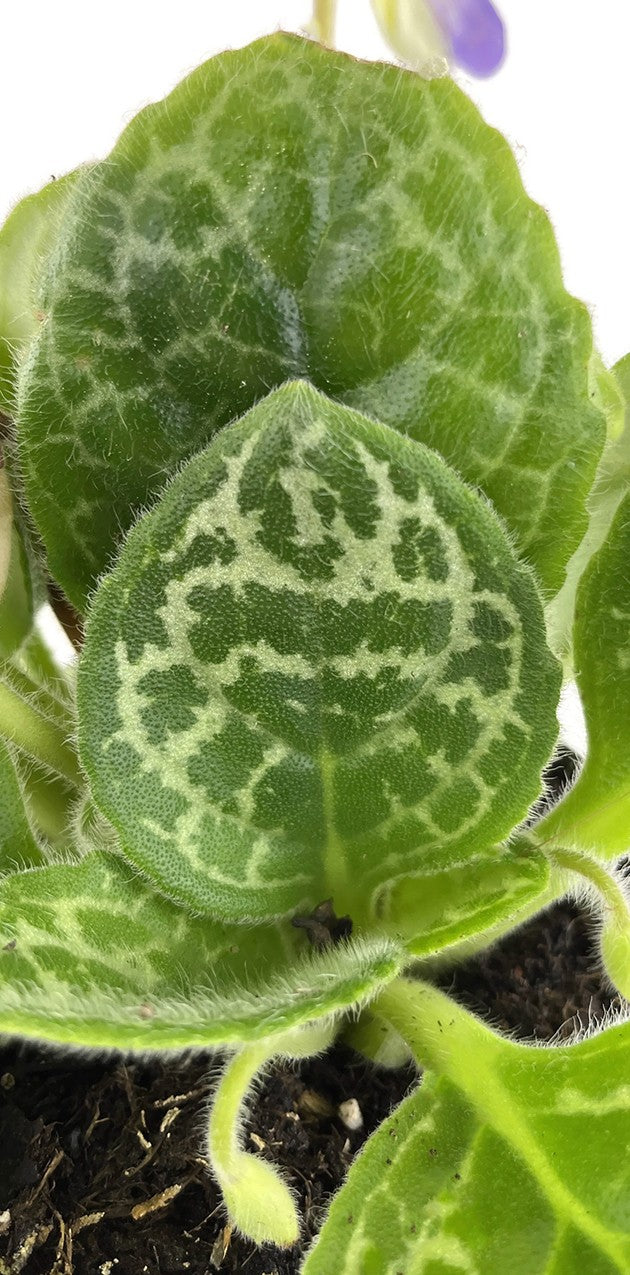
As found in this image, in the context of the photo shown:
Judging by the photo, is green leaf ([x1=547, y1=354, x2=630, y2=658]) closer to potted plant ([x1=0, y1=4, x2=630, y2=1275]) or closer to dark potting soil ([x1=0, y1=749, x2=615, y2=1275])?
potted plant ([x1=0, y1=4, x2=630, y2=1275])

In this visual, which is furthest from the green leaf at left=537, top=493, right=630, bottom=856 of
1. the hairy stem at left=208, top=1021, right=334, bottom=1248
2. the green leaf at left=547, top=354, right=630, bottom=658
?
the hairy stem at left=208, top=1021, right=334, bottom=1248

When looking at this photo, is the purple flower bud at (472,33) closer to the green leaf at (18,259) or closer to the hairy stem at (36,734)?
the green leaf at (18,259)

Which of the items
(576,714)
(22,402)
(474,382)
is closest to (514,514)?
(474,382)

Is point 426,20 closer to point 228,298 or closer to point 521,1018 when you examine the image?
point 228,298

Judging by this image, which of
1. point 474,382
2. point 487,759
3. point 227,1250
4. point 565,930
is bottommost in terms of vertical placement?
point 565,930

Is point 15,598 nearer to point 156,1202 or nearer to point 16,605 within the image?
point 16,605

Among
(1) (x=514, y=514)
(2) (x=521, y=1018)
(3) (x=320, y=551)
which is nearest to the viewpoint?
(3) (x=320, y=551)

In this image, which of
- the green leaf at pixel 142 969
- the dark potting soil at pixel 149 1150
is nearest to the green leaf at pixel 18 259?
the green leaf at pixel 142 969
